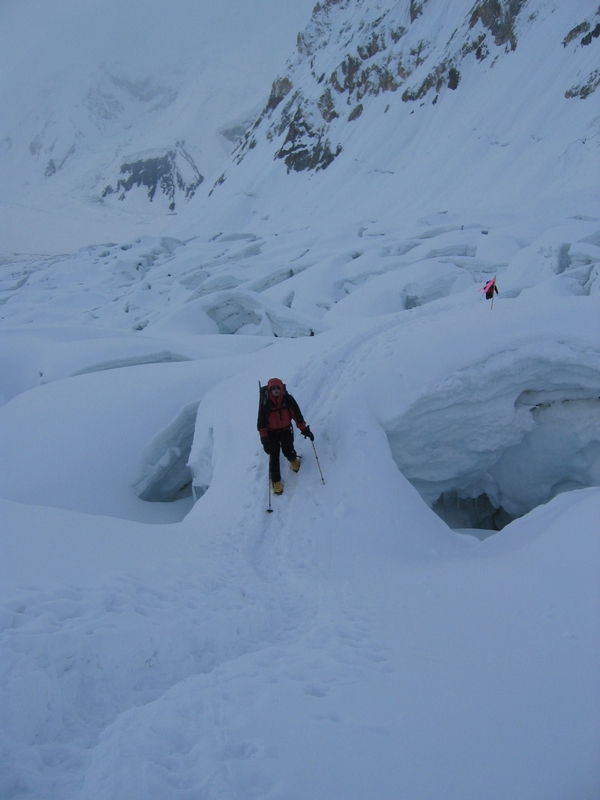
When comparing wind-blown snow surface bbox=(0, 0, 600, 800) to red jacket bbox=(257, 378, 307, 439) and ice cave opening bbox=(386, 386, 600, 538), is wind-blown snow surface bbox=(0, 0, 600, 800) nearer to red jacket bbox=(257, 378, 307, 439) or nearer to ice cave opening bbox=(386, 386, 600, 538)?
ice cave opening bbox=(386, 386, 600, 538)

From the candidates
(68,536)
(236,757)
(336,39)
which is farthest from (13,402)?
(336,39)

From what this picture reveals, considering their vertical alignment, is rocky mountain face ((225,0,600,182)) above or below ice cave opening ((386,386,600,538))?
above

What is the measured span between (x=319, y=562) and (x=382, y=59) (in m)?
59.0

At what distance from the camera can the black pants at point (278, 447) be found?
5.02m

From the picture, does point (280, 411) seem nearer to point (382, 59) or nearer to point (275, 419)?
point (275, 419)

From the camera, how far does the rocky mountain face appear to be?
118 ft

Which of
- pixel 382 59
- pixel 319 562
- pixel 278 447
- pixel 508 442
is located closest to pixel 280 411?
pixel 278 447

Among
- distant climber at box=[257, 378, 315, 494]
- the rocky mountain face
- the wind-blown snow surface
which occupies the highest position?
the rocky mountain face

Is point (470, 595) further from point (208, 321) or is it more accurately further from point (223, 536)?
point (208, 321)

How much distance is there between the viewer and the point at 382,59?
48156 mm

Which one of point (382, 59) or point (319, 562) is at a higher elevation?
point (382, 59)

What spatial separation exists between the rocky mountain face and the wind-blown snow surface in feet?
109

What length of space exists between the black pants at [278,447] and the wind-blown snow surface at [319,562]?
255 mm

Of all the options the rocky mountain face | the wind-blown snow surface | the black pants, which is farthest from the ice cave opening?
the rocky mountain face
